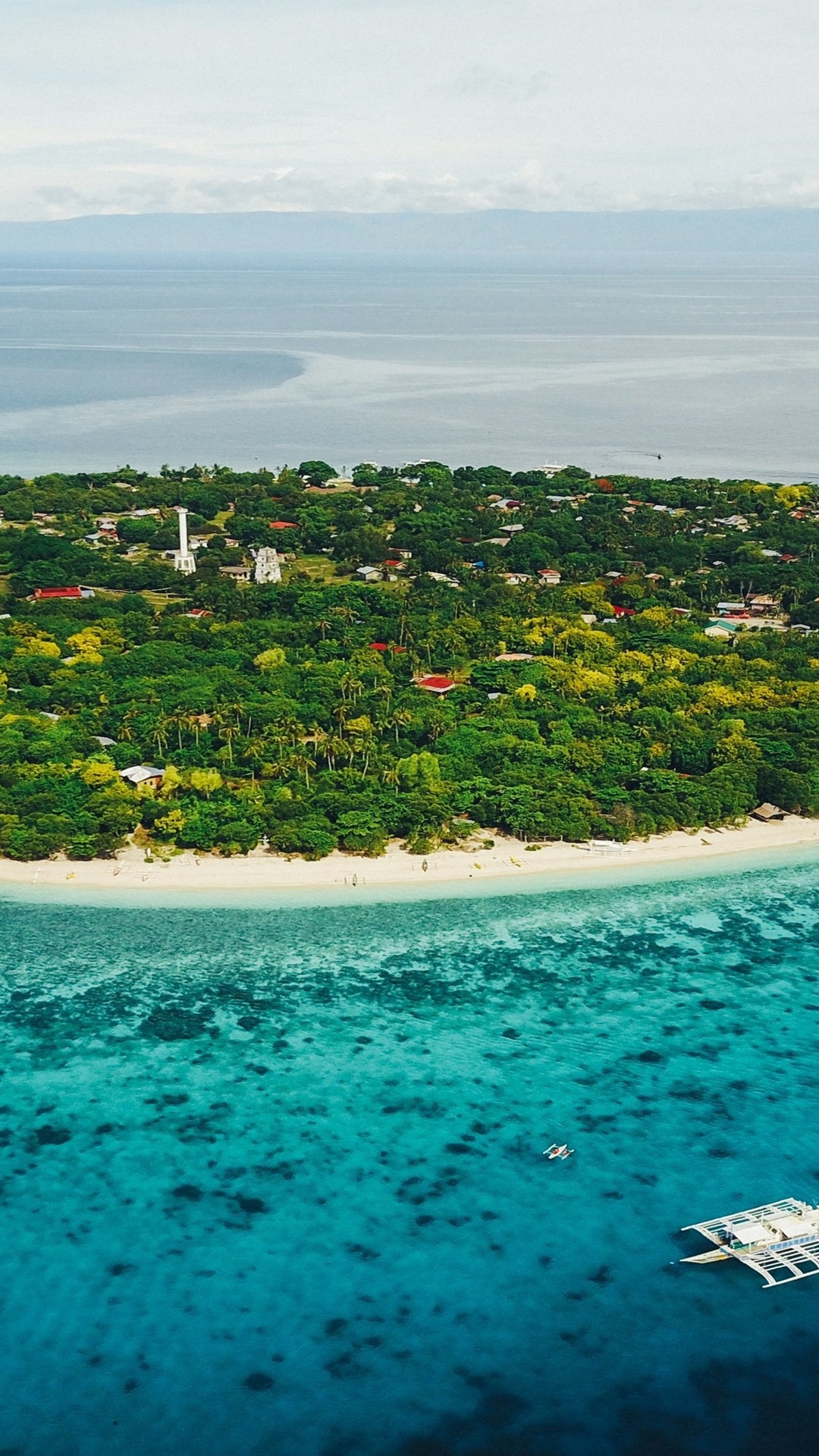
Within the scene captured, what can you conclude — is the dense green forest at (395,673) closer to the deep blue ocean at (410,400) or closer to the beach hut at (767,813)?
the beach hut at (767,813)

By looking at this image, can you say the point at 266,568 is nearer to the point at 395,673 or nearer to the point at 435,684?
the point at 395,673

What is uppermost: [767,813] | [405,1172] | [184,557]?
[184,557]

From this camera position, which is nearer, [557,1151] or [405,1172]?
[405,1172]

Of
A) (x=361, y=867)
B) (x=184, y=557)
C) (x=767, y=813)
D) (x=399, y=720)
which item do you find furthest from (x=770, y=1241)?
(x=184, y=557)

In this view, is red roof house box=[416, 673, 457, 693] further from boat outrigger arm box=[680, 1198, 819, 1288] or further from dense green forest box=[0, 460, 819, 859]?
boat outrigger arm box=[680, 1198, 819, 1288]

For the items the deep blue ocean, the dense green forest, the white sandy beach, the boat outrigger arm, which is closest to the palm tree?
the dense green forest
